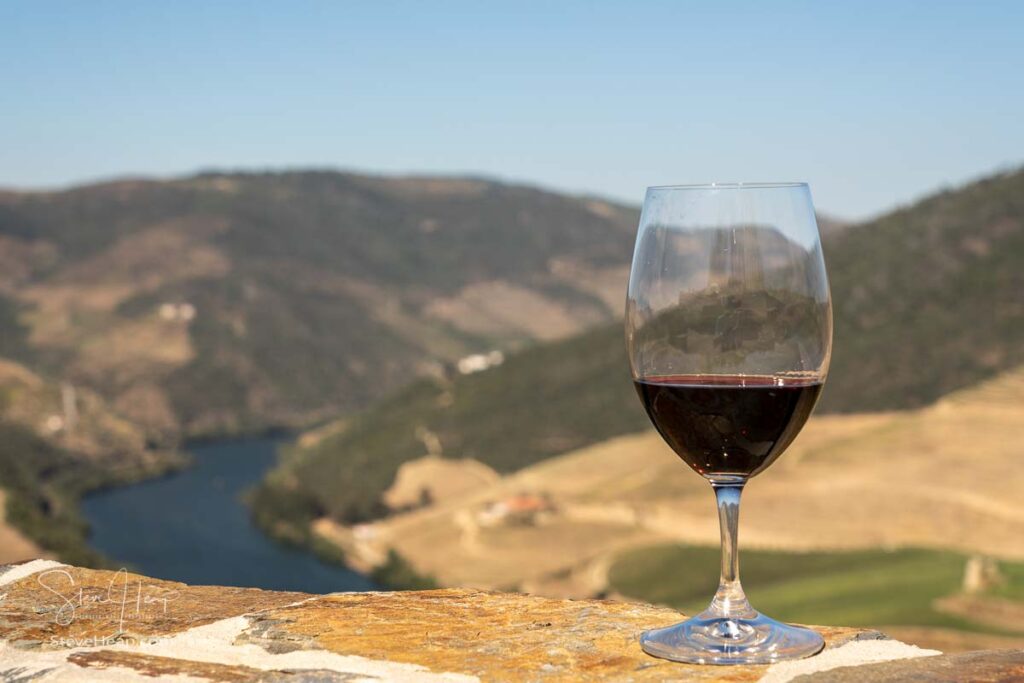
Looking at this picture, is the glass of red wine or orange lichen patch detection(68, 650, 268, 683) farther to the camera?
the glass of red wine

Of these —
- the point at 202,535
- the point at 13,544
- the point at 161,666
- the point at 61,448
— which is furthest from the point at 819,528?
the point at 61,448

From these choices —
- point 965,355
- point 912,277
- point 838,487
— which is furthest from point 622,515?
point 912,277

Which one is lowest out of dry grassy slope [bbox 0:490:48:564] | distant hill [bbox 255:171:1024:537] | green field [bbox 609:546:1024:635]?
dry grassy slope [bbox 0:490:48:564]

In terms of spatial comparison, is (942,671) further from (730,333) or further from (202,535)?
(202,535)

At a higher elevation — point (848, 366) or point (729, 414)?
point (729, 414)

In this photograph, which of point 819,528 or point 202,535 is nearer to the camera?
point 819,528

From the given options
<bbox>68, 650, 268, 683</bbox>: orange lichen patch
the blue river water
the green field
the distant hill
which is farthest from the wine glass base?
the distant hill

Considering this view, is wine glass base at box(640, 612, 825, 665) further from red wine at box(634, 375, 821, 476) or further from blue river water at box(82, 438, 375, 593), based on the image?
blue river water at box(82, 438, 375, 593)
